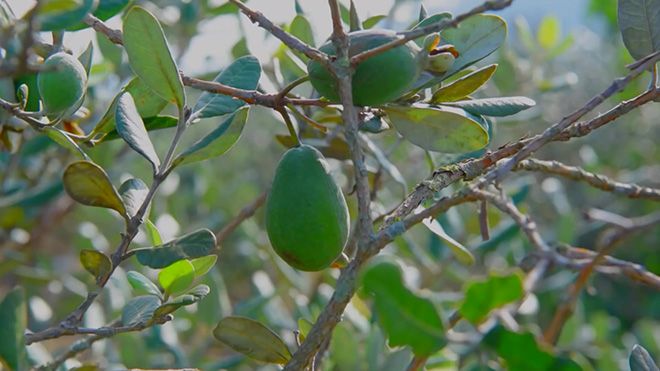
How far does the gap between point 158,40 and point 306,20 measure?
0.39 meters

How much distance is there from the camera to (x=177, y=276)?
0.89 meters

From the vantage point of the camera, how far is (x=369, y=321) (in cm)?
154

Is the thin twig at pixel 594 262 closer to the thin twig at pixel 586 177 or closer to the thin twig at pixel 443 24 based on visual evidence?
the thin twig at pixel 586 177

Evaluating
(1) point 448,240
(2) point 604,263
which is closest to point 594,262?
(2) point 604,263

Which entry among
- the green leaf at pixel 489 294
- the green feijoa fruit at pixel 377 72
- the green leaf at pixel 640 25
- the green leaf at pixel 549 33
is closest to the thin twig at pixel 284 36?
the green feijoa fruit at pixel 377 72

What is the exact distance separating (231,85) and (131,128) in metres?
0.13

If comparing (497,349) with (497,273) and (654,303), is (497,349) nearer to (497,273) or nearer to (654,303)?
(497,273)

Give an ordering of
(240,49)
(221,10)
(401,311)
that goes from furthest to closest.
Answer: (221,10) → (240,49) → (401,311)

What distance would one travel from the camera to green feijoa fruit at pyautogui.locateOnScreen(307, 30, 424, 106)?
74cm

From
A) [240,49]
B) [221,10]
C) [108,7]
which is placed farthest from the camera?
[221,10]

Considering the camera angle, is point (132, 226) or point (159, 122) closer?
point (132, 226)

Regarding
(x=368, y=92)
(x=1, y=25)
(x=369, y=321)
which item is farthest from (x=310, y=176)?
(x=369, y=321)

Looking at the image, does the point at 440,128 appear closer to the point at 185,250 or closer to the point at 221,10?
the point at 185,250

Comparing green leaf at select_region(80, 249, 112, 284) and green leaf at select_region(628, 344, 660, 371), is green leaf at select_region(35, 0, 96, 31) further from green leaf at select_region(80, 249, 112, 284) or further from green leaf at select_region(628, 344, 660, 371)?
green leaf at select_region(628, 344, 660, 371)
